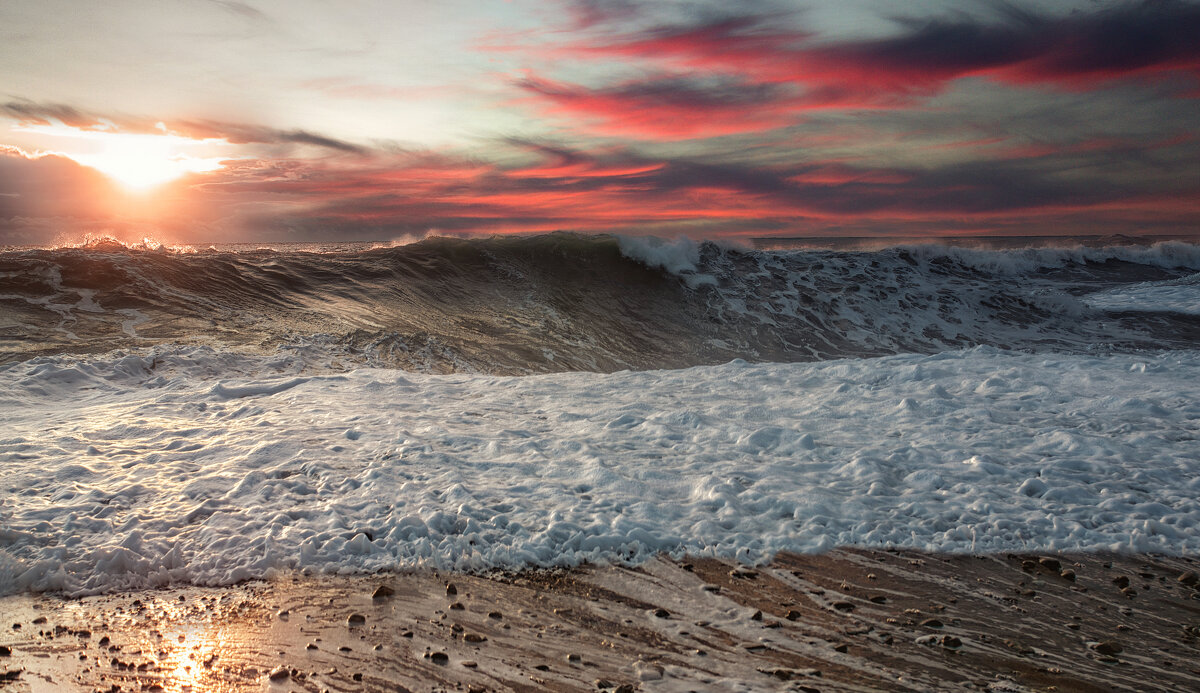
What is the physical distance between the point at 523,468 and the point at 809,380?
166 inches

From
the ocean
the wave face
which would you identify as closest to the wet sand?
the ocean

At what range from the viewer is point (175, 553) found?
12.6 ft

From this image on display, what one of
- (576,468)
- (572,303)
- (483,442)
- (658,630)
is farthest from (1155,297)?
(658,630)

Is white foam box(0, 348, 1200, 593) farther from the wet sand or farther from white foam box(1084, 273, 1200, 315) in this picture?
white foam box(1084, 273, 1200, 315)

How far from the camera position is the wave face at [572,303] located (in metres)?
11.3

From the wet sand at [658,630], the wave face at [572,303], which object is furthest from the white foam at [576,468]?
the wave face at [572,303]

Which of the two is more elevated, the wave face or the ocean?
the wave face

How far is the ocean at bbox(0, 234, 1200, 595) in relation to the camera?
402cm

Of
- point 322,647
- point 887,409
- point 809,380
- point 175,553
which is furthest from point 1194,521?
point 175,553

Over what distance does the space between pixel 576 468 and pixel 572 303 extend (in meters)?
11.5

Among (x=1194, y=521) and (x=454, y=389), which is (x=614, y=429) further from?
(x=1194, y=521)

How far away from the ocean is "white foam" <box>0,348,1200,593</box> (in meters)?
0.03

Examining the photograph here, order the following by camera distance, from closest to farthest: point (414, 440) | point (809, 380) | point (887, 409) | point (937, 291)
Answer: point (414, 440), point (887, 409), point (809, 380), point (937, 291)

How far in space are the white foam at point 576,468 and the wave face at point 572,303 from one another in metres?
3.20
